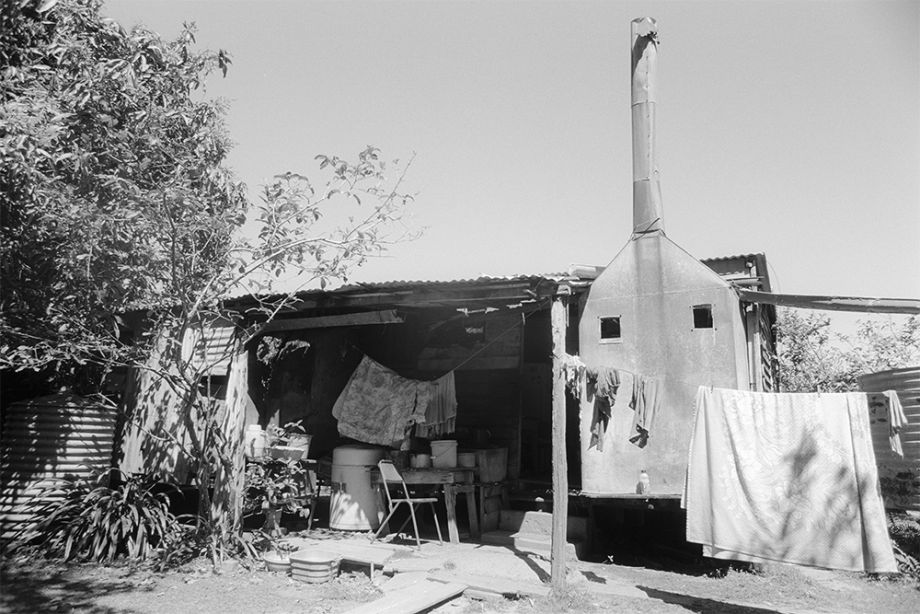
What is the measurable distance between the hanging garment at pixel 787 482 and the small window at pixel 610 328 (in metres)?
2.44

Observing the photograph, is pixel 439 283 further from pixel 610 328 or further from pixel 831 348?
pixel 831 348

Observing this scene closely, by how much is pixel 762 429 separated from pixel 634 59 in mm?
6945

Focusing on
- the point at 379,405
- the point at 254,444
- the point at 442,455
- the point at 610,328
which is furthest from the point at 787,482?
the point at 254,444

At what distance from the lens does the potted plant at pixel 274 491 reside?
9766 millimetres

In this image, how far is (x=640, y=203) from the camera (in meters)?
10.2

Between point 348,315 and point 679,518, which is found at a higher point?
point 348,315

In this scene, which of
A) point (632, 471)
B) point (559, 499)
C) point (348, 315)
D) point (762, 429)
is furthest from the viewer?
point (348, 315)

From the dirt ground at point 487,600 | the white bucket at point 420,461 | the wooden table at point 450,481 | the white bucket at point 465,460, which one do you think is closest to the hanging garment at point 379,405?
the white bucket at point 420,461

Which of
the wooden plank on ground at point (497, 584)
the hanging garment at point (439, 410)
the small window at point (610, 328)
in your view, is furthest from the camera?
the hanging garment at point (439, 410)

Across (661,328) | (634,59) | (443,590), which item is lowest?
(443,590)

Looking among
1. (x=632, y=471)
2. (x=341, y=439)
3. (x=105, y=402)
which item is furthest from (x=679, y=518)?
(x=105, y=402)

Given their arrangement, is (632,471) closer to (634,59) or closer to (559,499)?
(559,499)

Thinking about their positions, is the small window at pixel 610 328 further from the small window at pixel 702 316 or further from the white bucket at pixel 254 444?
the white bucket at pixel 254 444

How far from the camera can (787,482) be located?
677 cm
